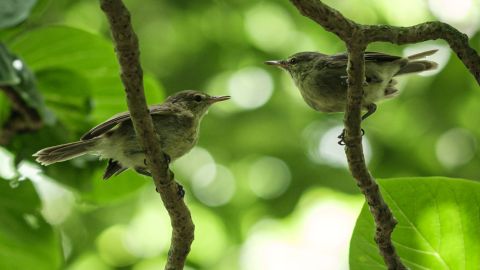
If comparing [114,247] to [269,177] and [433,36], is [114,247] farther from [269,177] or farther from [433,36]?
[433,36]

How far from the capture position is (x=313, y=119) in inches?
337

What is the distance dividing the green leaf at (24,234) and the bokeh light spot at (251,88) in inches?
163

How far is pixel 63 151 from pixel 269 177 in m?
4.34

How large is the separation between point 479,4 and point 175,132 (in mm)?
4663

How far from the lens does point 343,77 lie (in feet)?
13.1

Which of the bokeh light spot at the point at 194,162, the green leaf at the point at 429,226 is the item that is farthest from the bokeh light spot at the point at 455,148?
the green leaf at the point at 429,226

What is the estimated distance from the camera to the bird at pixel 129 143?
4340mm

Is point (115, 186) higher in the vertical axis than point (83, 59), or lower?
lower

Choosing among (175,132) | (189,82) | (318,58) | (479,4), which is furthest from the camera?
(189,82)

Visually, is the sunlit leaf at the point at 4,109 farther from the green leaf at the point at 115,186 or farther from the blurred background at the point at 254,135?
the blurred background at the point at 254,135

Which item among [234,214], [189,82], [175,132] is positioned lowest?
[175,132]

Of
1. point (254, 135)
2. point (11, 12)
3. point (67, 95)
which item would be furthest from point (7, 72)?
point (254, 135)

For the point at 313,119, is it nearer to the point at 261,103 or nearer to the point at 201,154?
the point at 261,103

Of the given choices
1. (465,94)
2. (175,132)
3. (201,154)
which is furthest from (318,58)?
(201,154)
